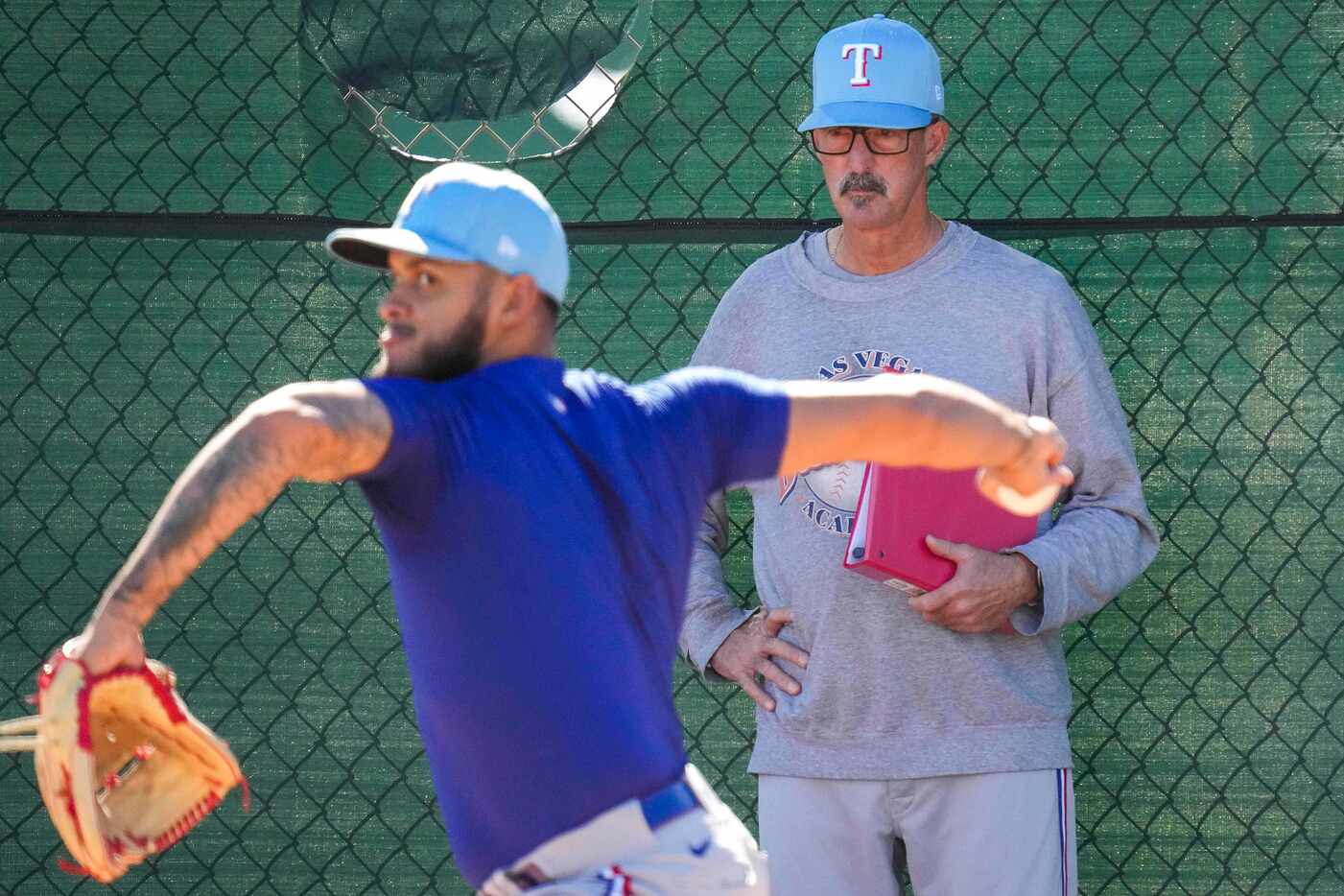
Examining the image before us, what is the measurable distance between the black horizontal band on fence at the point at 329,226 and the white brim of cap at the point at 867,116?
2.01 ft

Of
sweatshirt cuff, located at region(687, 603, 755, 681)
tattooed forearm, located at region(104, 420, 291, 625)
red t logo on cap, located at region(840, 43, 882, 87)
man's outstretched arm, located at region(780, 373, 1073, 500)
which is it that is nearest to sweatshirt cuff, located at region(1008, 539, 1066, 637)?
sweatshirt cuff, located at region(687, 603, 755, 681)

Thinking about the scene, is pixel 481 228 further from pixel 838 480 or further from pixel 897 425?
pixel 838 480

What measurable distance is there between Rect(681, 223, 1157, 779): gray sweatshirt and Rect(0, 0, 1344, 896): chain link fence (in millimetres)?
702

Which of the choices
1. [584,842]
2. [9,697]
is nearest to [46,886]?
[9,697]

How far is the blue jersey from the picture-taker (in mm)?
2268

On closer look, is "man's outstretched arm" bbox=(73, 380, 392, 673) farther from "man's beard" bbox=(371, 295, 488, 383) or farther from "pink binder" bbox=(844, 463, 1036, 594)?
"pink binder" bbox=(844, 463, 1036, 594)

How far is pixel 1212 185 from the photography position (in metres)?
4.39

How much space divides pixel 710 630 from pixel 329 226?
144 cm

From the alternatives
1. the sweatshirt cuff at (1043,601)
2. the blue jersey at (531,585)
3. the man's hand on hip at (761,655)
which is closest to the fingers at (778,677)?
the man's hand on hip at (761,655)

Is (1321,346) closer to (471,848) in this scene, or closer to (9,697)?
(471,848)

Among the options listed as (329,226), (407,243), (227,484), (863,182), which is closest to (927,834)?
(863,182)

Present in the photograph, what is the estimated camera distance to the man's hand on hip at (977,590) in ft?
11.0

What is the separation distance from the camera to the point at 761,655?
3545 millimetres

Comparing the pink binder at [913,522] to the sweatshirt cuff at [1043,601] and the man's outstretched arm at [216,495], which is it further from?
the man's outstretched arm at [216,495]
